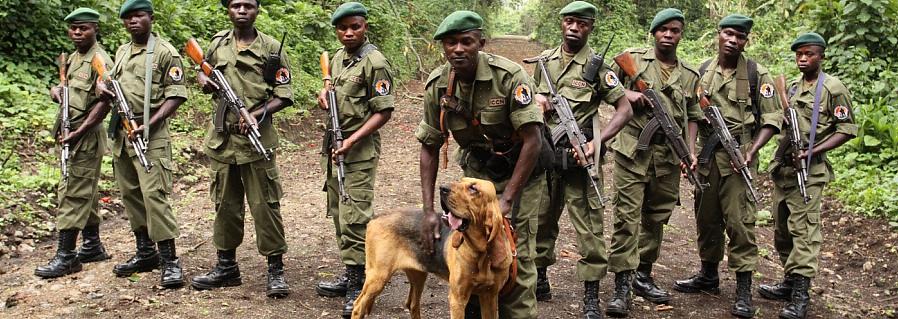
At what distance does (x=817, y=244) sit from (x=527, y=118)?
11.1 ft

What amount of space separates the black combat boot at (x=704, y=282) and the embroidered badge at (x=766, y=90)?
146 centimetres

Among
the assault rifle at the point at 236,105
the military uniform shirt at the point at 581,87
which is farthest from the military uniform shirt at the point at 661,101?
the assault rifle at the point at 236,105

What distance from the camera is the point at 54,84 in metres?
11.0

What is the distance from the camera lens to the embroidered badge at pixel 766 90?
20.6 feet

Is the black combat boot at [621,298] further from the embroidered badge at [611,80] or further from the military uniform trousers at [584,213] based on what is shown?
the embroidered badge at [611,80]

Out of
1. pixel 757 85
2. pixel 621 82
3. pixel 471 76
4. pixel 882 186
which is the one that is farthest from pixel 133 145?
pixel 882 186

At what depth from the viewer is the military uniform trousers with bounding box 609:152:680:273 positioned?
19.2 ft

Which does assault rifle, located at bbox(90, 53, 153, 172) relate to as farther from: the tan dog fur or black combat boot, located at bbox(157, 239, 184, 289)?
the tan dog fur

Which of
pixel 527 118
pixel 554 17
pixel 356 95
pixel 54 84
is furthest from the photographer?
pixel 554 17

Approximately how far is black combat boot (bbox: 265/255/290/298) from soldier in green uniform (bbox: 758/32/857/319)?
12.9 feet

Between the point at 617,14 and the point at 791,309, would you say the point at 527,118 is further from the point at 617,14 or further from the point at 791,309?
the point at 617,14

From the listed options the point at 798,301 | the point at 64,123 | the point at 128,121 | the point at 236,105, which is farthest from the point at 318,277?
the point at 798,301

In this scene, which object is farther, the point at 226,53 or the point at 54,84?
the point at 54,84

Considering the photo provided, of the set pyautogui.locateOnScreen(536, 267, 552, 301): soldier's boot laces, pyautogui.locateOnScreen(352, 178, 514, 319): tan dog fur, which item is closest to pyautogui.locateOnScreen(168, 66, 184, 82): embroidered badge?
pyautogui.locateOnScreen(352, 178, 514, 319): tan dog fur
